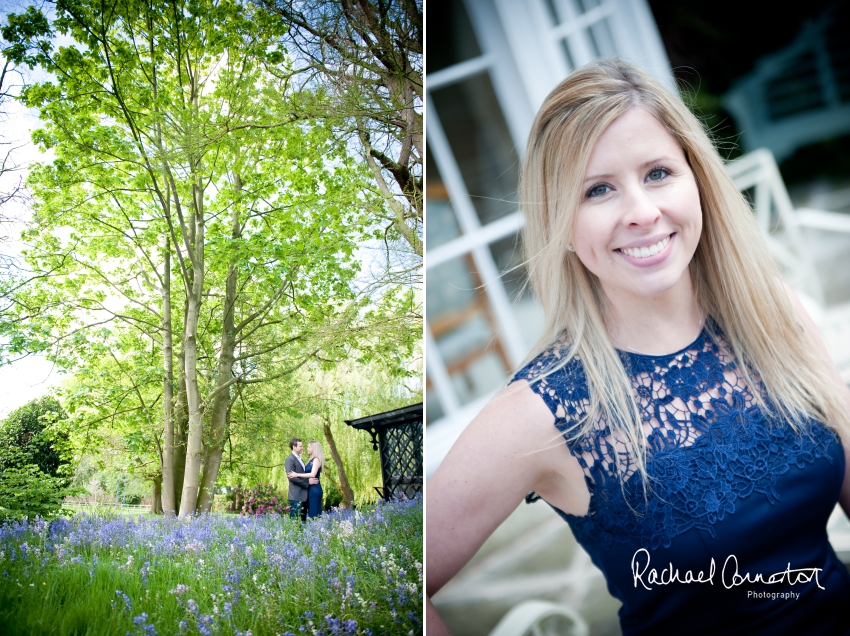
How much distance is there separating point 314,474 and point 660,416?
3.13 feet

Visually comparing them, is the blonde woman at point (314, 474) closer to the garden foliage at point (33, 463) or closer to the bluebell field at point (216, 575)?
the bluebell field at point (216, 575)

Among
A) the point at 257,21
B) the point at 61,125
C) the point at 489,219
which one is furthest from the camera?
the point at 489,219

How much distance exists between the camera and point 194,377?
1.65 m

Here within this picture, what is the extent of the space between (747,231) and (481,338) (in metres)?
0.82

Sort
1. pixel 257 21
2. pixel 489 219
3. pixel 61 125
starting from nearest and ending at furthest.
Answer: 1. pixel 61 125
2. pixel 257 21
3. pixel 489 219

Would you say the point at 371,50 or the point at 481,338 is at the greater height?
the point at 371,50

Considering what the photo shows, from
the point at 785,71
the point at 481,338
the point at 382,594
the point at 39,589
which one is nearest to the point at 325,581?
the point at 382,594

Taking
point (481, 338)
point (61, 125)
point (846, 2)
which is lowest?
point (481, 338)

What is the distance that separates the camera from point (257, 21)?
1.73m

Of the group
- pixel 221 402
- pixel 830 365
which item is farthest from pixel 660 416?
pixel 221 402

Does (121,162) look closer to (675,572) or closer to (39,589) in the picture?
(39,589)

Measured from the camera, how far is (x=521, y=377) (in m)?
1.37

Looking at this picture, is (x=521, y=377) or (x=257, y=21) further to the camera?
(x=257, y=21)

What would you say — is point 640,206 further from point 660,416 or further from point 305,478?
point 305,478
